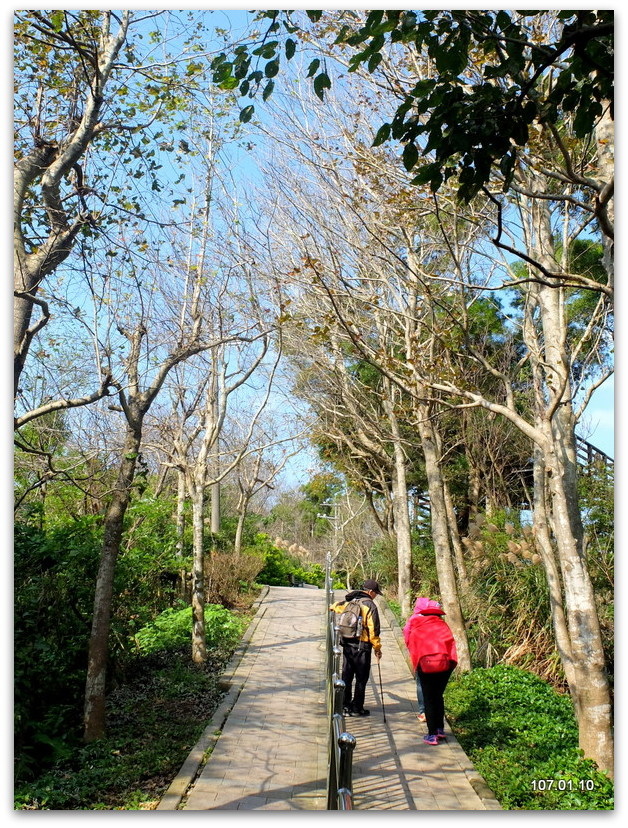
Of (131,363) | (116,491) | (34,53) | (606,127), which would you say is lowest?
(116,491)

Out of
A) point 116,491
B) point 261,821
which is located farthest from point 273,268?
point 261,821

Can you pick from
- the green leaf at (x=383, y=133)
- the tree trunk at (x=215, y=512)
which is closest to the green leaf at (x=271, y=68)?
the green leaf at (x=383, y=133)

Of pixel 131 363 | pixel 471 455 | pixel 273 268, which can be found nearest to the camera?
pixel 131 363

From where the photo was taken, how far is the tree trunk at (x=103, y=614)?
18.4 feet

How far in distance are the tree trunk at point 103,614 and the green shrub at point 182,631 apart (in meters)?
2.60

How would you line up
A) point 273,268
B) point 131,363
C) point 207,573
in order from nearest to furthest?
point 131,363
point 273,268
point 207,573

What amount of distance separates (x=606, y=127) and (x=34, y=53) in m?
3.79

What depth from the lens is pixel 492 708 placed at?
22.4 feet

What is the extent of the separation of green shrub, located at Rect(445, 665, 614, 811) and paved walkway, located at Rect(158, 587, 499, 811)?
0.23 meters

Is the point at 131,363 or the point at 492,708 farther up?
the point at 131,363

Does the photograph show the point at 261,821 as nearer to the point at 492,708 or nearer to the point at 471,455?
the point at 492,708

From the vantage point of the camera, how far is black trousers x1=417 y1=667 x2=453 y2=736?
5934mm

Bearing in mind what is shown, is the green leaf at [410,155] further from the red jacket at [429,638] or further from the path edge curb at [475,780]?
the red jacket at [429,638]

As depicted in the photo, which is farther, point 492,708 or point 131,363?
point 492,708
